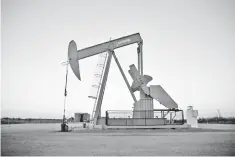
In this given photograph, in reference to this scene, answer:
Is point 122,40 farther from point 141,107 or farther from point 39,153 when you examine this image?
point 39,153

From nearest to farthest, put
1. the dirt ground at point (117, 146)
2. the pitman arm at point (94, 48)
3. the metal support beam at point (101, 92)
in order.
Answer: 1. the dirt ground at point (117, 146)
2. the pitman arm at point (94, 48)
3. the metal support beam at point (101, 92)

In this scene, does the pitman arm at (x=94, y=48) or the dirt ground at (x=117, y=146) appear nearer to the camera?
the dirt ground at (x=117, y=146)

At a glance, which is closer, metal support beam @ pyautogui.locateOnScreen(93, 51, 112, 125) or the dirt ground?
the dirt ground

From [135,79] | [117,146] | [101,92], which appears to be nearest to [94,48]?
[101,92]

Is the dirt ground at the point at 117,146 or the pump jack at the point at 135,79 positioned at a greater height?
the pump jack at the point at 135,79

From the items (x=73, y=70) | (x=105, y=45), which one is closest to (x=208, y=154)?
(x=73, y=70)

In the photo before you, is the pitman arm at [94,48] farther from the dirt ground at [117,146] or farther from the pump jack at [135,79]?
the dirt ground at [117,146]

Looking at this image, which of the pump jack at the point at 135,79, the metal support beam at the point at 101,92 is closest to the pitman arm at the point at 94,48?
the pump jack at the point at 135,79

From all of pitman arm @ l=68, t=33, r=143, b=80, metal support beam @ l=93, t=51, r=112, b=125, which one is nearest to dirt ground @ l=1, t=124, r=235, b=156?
pitman arm @ l=68, t=33, r=143, b=80

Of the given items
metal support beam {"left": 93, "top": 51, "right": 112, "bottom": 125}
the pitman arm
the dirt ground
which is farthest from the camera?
metal support beam {"left": 93, "top": 51, "right": 112, "bottom": 125}

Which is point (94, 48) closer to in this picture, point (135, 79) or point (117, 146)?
point (135, 79)

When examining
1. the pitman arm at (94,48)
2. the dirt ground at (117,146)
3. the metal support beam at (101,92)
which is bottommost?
the dirt ground at (117,146)

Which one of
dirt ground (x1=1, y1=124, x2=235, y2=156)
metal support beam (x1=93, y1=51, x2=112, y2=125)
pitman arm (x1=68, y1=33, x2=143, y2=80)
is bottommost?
dirt ground (x1=1, y1=124, x2=235, y2=156)

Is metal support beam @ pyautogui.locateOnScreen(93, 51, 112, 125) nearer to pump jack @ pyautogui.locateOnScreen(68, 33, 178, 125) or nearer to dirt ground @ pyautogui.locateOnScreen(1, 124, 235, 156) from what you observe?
pump jack @ pyautogui.locateOnScreen(68, 33, 178, 125)
